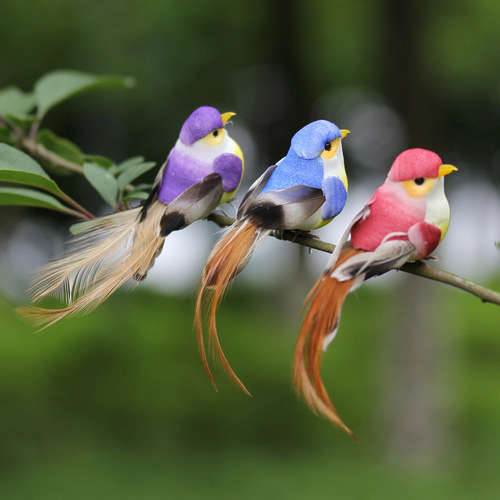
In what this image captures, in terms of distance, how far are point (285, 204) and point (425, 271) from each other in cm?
17

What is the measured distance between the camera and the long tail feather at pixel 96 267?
714 millimetres

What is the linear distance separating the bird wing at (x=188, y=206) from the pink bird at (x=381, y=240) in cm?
20

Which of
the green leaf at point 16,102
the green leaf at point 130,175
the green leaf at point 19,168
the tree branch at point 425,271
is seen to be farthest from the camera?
the green leaf at point 16,102

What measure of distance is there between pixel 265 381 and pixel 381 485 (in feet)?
4.58

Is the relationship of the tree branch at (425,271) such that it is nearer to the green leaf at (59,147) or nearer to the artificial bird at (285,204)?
the artificial bird at (285,204)

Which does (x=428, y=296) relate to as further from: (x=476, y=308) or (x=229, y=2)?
(x=476, y=308)

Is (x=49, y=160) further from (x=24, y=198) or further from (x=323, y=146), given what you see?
(x=323, y=146)

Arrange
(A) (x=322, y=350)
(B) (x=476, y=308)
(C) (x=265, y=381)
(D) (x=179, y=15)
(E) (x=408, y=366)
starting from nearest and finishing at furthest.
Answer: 1. (A) (x=322, y=350)
2. (D) (x=179, y=15)
3. (E) (x=408, y=366)
4. (C) (x=265, y=381)
5. (B) (x=476, y=308)

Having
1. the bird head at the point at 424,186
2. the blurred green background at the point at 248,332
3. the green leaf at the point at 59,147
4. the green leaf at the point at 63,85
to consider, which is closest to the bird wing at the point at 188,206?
the bird head at the point at 424,186

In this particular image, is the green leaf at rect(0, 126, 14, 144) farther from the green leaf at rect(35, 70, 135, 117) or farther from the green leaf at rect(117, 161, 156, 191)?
the green leaf at rect(117, 161, 156, 191)

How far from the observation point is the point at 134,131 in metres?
5.61

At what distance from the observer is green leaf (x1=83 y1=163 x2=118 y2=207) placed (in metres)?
1.00

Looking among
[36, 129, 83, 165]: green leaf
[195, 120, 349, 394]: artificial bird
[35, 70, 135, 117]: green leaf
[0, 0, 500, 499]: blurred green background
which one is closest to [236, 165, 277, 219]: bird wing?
[195, 120, 349, 394]: artificial bird

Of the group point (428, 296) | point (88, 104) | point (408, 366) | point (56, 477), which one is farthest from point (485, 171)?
point (56, 477)
